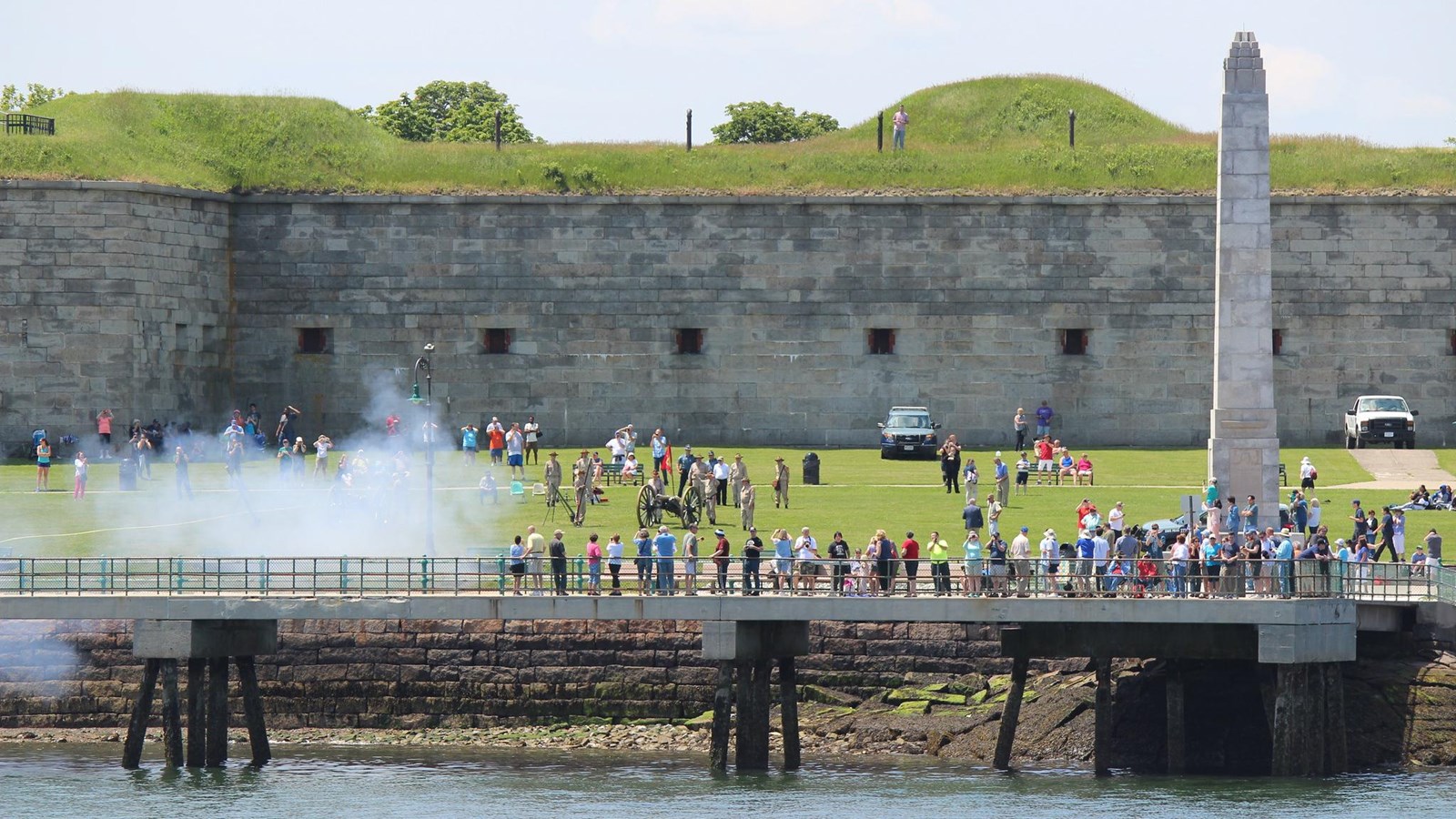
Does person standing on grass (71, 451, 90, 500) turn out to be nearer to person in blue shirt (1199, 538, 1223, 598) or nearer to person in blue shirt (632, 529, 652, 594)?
person in blue shirt (632, 529, 652, 594)

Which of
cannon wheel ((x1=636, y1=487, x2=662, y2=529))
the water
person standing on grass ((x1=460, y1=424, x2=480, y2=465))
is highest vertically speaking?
person standing on grass ((x1=460, y1=424, x2=480, y2=465))

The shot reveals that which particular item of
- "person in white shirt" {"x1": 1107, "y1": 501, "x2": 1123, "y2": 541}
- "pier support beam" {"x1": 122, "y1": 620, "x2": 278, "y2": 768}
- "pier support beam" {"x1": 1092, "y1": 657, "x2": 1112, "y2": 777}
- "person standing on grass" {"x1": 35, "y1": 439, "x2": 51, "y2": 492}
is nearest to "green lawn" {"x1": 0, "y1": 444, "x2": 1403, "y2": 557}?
"person standing on grass" {"x1": 35, "y1": 439, "x2": 51, "y2": 492}

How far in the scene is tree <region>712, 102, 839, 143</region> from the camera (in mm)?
113000

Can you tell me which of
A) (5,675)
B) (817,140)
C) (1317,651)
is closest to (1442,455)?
(817,140)

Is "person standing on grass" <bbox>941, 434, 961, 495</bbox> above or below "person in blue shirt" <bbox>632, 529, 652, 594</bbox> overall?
above

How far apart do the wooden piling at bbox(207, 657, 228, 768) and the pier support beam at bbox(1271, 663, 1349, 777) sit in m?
14.7

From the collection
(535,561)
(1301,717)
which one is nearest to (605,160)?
(535,561)

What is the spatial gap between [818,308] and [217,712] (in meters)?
26.0

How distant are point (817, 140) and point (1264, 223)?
2472 centimetres

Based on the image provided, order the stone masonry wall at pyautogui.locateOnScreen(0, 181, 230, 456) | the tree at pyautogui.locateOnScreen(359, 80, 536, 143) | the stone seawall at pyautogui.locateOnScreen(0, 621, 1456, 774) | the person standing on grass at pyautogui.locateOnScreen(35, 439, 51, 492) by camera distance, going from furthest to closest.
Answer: the tree at pyautogui.locateOnScreen(359, 80, 536, 143) → the stone masonry wall at pyautogui.locateOnScreen(0, 181, 230, 456) → the person standing on grass at pyautogui.locateOnScreen(35, 439, 51, 492) → the stone seawall at pyautogui.locateOnScreen(0, 621, 1456, 774)

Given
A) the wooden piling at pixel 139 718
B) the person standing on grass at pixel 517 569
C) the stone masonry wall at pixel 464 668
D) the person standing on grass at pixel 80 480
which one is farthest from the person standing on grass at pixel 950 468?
the wooden piling at pixel 139 718

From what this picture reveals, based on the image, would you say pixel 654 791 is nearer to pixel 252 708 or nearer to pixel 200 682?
pixel 252 708

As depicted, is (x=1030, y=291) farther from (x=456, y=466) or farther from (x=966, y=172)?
(x=456, y=466)

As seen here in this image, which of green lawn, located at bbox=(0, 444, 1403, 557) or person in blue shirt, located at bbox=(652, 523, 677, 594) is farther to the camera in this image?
green lawn, located at bbox=(0, 444, 1403, 557)
